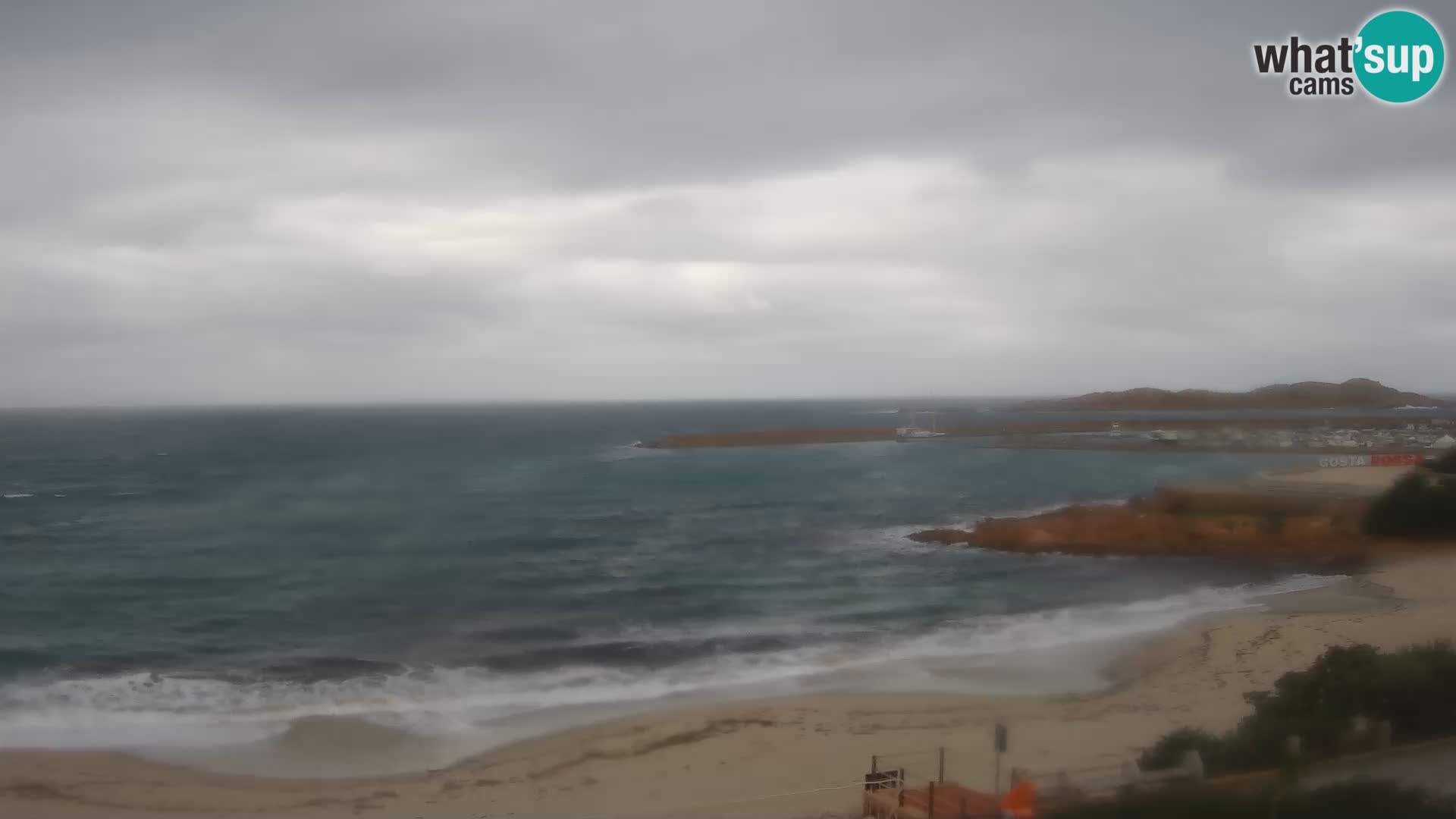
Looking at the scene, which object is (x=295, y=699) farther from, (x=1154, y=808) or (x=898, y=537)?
(x=898, y=537)

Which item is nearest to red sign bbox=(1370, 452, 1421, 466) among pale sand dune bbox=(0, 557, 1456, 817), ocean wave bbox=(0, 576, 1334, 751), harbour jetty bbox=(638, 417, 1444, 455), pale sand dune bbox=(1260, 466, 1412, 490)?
pale sand dune bbox=(1260, 466, 1412, 490)

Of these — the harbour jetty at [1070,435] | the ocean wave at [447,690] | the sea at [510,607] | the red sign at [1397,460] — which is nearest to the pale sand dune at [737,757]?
the sea at [510,607]

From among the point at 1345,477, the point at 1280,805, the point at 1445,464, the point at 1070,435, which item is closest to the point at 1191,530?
the point at 1345,477

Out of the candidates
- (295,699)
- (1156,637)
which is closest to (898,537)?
(1156,637)

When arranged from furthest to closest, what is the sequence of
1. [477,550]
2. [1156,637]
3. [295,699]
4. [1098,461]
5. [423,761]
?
[1098,461] < [477,550] < [1156,637] < [295,699] < [423,761]

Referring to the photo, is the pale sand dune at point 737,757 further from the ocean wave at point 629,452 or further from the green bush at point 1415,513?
the ocean wave at point 629,452

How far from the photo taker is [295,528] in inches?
1438

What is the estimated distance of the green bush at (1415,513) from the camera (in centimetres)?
1594

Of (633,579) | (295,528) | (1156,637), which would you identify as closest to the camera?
(1156,637)

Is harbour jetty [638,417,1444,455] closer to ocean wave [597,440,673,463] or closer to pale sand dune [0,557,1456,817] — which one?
ocean wave [597,440,673,463]

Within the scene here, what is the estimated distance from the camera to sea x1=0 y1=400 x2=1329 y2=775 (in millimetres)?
15328

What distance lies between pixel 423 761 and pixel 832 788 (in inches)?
233

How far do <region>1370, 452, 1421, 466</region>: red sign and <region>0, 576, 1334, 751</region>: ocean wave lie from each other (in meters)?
2.64

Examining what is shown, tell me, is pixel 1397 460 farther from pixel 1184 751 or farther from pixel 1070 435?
pixel 1070 435
